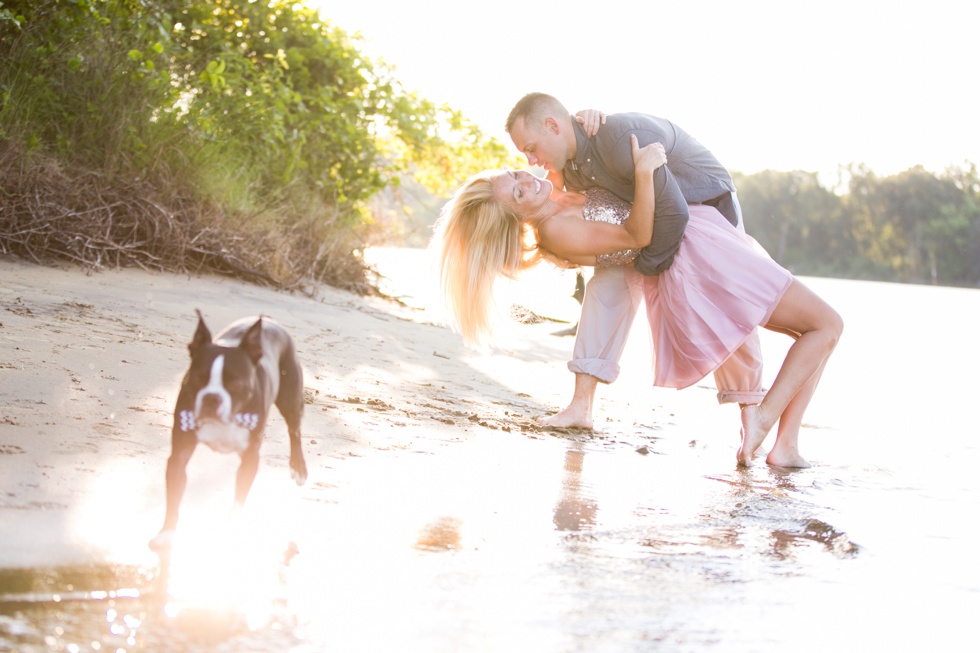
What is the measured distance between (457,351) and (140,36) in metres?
3.50

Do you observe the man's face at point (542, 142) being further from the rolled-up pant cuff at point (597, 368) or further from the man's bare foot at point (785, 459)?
the man's bare foot at point (785, 459)

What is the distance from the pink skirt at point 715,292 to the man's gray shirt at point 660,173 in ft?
0.36

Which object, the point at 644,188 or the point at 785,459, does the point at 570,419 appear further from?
the point at 644,188

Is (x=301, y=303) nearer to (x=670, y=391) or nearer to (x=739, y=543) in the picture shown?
(x=670, y=391)

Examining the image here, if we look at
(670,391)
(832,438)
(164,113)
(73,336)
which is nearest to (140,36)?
(164,113)

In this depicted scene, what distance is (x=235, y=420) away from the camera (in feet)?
7.59

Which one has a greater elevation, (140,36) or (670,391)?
(140,36)

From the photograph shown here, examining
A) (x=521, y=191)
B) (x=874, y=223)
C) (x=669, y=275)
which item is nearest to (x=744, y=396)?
(x=669, y=275)

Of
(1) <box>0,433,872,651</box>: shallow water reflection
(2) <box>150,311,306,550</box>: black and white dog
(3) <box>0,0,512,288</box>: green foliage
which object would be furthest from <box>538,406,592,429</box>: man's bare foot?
(3) <box>0,0,512,288</box>: green foliage

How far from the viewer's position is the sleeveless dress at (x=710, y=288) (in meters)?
4.84

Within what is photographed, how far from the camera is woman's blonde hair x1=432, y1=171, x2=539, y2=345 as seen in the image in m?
5.11

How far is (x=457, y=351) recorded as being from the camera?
7246mm

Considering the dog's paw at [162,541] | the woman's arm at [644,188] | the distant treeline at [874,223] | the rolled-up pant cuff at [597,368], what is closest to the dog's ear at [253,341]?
the dog's paw at [162,541]

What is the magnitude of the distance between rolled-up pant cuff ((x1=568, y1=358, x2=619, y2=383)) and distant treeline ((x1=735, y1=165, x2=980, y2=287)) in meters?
77.6
